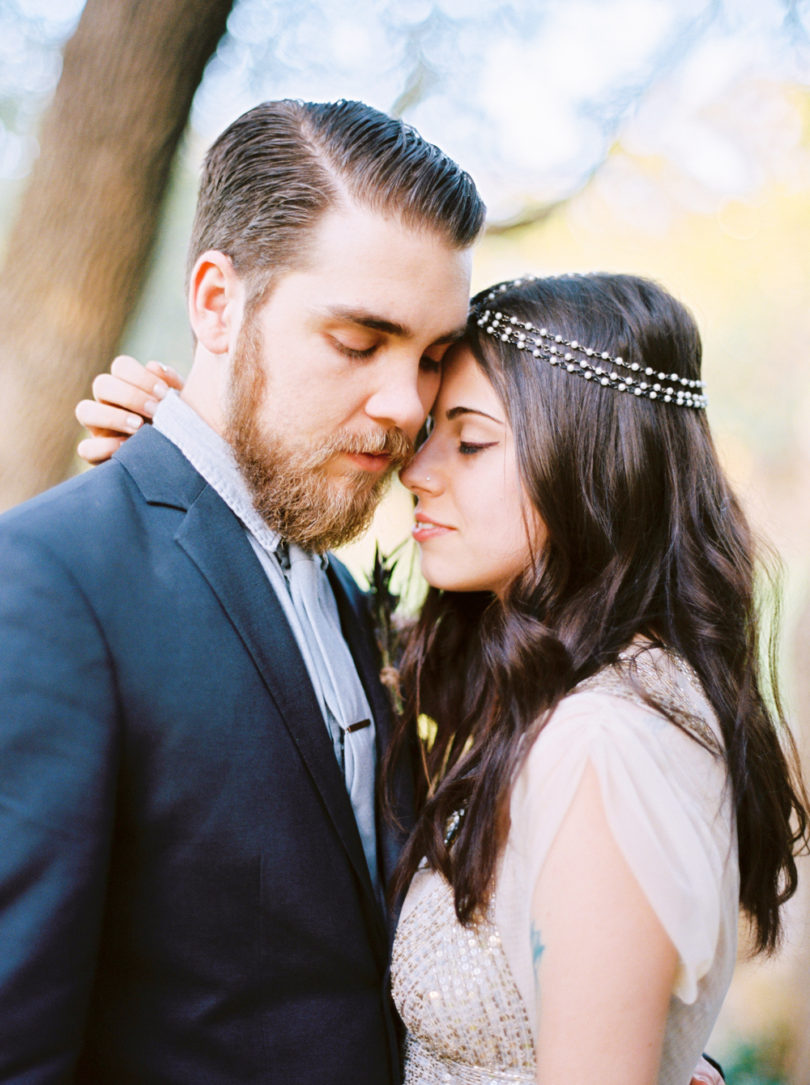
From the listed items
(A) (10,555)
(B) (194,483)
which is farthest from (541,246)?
(A) (10,555)

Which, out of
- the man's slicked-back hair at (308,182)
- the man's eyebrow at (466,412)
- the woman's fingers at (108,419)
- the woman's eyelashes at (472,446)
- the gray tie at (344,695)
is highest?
the man's slicked-back hair at (308,182)

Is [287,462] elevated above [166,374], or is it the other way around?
[166,374]

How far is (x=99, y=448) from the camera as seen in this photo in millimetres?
2113

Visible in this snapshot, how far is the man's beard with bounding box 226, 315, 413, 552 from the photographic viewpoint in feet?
6.27

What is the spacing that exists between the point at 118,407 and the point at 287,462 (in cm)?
54

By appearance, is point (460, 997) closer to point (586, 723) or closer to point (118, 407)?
point (586, 723)

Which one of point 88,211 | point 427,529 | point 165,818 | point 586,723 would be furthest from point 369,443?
point 88,211

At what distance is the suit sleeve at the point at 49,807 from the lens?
135cm

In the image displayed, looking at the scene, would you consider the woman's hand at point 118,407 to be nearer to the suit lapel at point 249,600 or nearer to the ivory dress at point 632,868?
the suit lapel at point 249,600

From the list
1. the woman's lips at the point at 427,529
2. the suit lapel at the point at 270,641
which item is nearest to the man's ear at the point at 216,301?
the suit lapel at the point at 270,641

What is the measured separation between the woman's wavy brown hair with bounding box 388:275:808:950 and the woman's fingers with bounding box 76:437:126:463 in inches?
36.7

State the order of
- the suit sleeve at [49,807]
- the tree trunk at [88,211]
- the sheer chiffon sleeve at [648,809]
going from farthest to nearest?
1. the tree trunk at [88,211]
2. the sheer chiffon sleeve at [648,809]
3. the suit sleeve at [49,807]

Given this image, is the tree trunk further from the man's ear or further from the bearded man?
the man's ear

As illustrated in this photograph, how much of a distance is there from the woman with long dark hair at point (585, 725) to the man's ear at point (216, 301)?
1.00 ft
